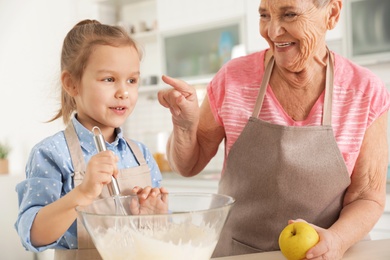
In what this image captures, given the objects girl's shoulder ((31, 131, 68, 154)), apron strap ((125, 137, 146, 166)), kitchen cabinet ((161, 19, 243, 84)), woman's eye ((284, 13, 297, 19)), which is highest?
kitchen cabinet ((161, 19, 243, 84))

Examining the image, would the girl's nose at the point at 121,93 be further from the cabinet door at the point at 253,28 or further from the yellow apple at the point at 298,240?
the cabinet door at the point at 253,28

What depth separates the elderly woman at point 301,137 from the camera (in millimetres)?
1208

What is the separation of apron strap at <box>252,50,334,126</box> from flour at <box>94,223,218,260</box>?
604 mm

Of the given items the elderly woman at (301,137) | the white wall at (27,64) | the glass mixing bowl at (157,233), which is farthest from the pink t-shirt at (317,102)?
the white wall at (27,64)

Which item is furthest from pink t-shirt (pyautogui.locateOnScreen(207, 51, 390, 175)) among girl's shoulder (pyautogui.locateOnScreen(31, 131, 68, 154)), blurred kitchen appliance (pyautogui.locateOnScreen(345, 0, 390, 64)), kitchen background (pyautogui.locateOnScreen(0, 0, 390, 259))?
blurred kitchen appliance (pyautogui.locateOnScreen(345, 0, 390, 64))

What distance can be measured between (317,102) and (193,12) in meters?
2.37

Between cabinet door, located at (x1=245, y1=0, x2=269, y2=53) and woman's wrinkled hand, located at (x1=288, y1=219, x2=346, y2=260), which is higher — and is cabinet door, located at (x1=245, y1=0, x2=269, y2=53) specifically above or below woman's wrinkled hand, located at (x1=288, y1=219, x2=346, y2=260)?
above

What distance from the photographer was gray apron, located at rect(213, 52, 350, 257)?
1.22 metres

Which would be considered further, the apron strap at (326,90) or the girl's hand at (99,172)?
the apron strap at (326,90)

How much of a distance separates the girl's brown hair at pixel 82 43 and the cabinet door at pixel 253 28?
201 cm

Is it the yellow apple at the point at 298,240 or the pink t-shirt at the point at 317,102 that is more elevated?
the pink t-shirt at the point at 317,102

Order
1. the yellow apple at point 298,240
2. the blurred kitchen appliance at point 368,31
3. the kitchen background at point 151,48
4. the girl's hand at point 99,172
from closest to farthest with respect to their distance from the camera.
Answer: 1. the girl's hand at point 99,172
2. the yellow apple at point 298,240
3. the blurred kitchen appliance at point 368,31
4. the kitchen background at point 151,48

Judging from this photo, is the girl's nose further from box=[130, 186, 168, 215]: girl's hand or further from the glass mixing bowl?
the glass mixing bowl

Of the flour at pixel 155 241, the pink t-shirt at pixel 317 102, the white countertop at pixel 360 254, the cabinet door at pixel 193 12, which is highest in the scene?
the cabinet door at pixel 193 12
